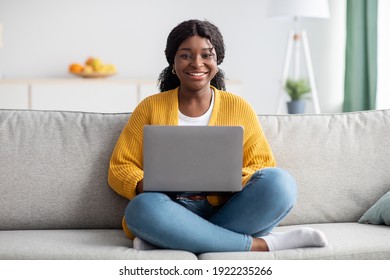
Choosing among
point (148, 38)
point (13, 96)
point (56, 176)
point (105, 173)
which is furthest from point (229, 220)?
point (148, 38)

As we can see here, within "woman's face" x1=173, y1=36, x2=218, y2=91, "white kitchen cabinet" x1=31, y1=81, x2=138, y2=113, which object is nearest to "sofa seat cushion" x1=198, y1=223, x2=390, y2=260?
"woman's face" x1=173, y1=36, x2=218, y2=91

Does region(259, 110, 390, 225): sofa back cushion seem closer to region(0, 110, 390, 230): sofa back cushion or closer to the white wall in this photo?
region(0, 110, 390, 230): sofa back cushion

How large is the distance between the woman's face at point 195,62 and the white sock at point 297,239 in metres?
0.60

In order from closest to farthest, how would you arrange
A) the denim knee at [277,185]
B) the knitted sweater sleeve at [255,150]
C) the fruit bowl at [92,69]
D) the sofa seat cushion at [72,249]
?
the sofa seat cushion at [72,249] < the denim knee at [277,185] < the knitted sweater sleeve at [255,150] < the fruit bowl at [92,69]

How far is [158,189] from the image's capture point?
209 centimetres

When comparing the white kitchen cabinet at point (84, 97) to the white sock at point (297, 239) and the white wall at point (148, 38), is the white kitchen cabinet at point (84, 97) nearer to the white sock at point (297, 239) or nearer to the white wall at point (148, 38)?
the white wall at point (148, 38)

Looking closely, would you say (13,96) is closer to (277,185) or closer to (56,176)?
(56,176)

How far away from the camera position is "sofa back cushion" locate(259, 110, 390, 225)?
8.48ft

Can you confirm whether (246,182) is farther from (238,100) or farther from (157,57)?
(157,57)

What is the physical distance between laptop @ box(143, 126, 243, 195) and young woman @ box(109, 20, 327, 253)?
12 centimetres

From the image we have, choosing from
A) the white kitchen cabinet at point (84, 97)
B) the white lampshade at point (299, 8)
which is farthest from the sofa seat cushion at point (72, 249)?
the white lampshade at point (299, 8)

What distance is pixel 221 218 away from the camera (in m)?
2.25

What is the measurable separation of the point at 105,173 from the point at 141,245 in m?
0.43

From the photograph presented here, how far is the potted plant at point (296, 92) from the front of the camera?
5.73 m
